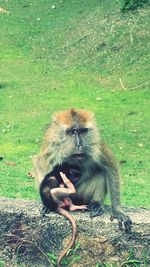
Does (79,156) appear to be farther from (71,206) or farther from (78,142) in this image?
(71,206)

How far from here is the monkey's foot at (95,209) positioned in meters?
6.64

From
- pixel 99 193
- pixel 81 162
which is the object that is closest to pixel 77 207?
pixel 99 193

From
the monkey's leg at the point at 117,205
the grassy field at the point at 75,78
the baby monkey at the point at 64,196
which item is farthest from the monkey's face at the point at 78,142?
the grassy field at the point at 75,78

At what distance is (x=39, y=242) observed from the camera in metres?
6.64

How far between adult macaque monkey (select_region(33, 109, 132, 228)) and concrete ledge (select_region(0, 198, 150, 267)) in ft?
0.91

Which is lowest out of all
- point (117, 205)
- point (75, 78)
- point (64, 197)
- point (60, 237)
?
point (75, 78)

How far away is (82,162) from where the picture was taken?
274 inches

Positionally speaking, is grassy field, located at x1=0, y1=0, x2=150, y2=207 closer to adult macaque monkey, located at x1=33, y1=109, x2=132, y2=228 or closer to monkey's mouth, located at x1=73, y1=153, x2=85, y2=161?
adult macaque monkey, located at x1=33, y1=109, x2=132, y2=228

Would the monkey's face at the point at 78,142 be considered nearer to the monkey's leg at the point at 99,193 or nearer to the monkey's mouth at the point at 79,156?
the monkey's mouth at the point at 79,156

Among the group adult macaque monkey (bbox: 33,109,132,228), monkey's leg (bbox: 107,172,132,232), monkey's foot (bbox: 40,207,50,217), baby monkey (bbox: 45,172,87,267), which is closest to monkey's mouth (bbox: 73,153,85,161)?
adult macaque monkey (bbox: 33,109,132,228)

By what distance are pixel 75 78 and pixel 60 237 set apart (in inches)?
535

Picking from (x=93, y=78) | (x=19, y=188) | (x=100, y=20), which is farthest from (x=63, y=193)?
(x=100, y=20)

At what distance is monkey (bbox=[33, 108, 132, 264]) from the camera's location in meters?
6.94

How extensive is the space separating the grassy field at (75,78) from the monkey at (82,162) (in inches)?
117
